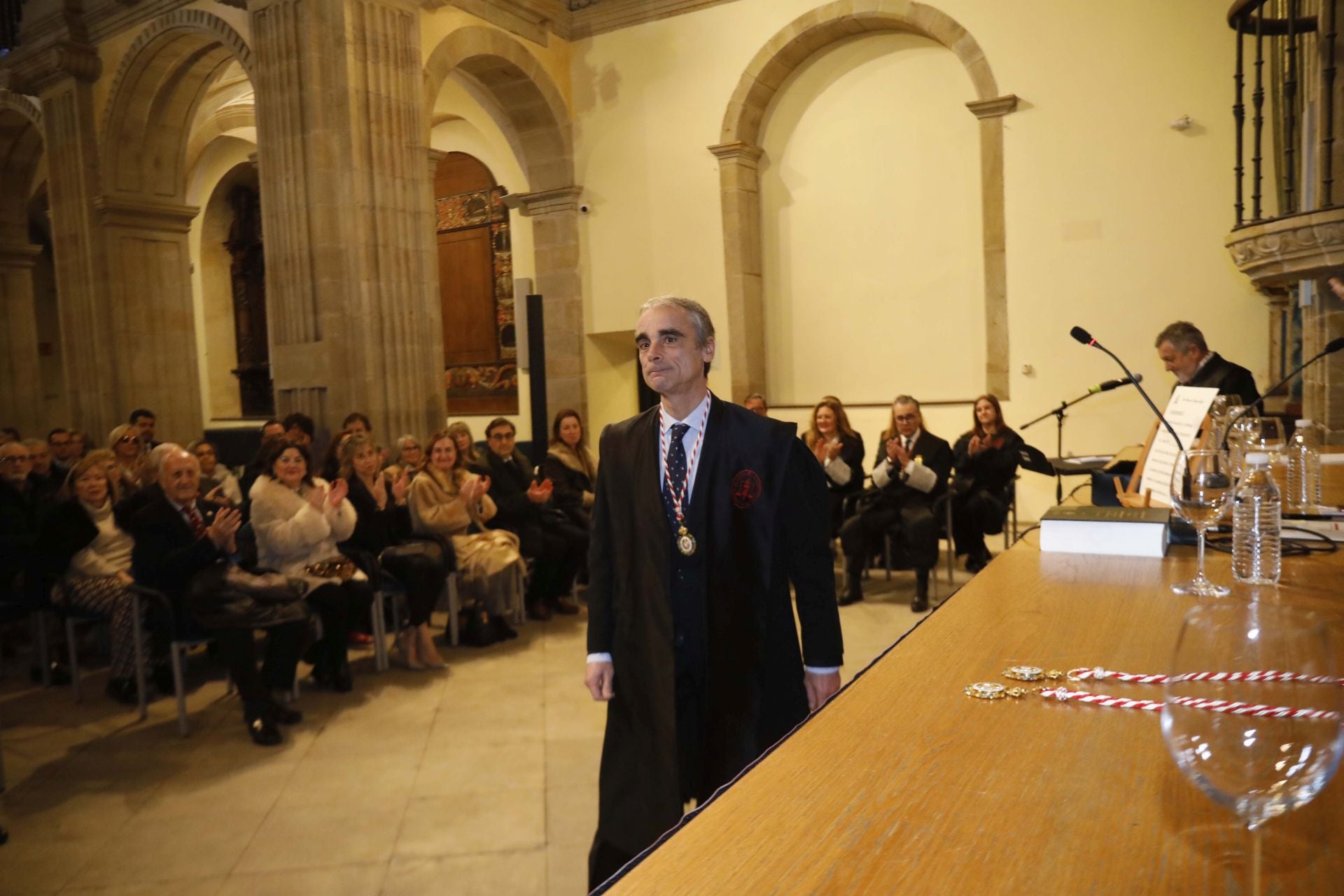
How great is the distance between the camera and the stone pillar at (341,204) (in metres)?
7.91

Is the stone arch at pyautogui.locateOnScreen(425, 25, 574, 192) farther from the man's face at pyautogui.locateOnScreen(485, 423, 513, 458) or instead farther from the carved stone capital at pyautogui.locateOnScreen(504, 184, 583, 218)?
the man's face at pyautogui.locateOnScreen(485, 423, 513, 458)

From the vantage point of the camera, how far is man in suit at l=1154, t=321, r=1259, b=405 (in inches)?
160

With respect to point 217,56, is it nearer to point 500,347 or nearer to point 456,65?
point 456,65

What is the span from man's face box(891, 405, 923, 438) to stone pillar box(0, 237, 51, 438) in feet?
39.9

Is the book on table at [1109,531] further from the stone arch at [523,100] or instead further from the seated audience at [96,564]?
the stone arch at [523,100]

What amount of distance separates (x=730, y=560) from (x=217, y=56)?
1066 centimetres

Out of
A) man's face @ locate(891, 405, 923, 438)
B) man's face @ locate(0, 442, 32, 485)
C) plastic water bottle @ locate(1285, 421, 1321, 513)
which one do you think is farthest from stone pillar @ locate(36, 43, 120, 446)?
plastic water bottle @ locate(1285, 421, 1321, 513)

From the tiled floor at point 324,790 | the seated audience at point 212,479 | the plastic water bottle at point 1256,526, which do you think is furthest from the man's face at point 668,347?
the seated audience at point 212,479

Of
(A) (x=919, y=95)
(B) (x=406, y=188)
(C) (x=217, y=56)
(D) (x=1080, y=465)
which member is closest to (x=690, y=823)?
(D) (x=1080, y=465)

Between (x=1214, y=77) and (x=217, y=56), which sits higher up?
(x=217, y=56)

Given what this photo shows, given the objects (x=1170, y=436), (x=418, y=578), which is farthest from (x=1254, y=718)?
(x=418, y=578)

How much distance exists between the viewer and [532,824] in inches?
131

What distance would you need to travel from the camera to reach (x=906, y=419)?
663 centimetres

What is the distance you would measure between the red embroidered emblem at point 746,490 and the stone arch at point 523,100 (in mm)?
8256
